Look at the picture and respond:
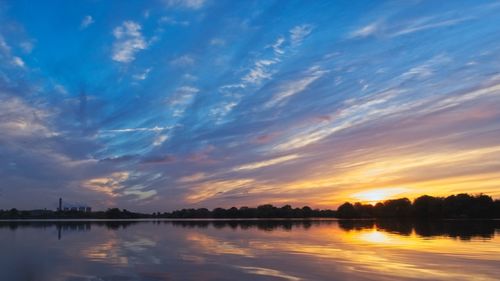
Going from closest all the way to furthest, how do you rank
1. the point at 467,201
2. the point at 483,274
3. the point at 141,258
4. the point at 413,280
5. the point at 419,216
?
1. the point at 413,280
2. the point at 483,274
3. the point at 141,258
4. the point at 467,201
5. the point at 419,216

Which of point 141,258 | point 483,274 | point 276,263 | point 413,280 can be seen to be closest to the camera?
point 413,280

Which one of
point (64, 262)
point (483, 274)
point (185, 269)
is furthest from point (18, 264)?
point (483, 274)

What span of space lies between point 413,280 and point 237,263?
1144 cm

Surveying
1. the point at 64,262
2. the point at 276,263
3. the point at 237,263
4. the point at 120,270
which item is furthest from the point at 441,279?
the point at 64,262

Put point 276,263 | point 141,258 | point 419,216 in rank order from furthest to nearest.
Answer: point 419,216
point 141,258
point 276,263

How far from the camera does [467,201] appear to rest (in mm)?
148250

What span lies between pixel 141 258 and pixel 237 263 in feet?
24.5

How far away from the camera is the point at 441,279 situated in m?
23.0

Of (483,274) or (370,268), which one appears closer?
(483,274)

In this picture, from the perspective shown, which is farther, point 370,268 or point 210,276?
point 370,268

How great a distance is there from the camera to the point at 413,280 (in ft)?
74.1

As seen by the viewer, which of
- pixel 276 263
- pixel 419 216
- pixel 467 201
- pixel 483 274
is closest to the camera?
pixel 483 274

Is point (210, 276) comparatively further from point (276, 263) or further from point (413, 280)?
point (413, 280)

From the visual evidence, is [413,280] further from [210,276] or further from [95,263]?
[95,263]
